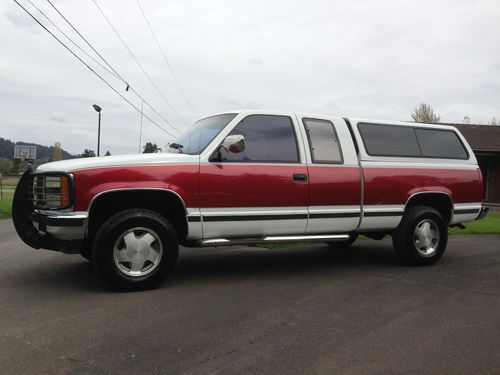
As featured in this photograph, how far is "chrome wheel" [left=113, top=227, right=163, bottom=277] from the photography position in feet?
16.6

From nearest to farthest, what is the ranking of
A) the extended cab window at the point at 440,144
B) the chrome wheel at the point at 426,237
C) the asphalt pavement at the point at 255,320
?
1. the asphalt pavement at the point at 255,320
2. the chrome wheel at the point at 426,237
3. the extended cab window at the point at 440,144

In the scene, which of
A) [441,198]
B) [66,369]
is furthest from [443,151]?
[66,369]

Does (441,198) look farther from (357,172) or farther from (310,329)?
(310,329)

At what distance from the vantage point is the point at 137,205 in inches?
212

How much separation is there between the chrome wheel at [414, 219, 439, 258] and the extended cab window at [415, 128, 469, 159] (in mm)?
977

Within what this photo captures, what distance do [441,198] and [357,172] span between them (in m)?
1.60

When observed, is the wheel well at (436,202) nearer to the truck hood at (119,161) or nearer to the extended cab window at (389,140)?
the extended cab window at (389,140)

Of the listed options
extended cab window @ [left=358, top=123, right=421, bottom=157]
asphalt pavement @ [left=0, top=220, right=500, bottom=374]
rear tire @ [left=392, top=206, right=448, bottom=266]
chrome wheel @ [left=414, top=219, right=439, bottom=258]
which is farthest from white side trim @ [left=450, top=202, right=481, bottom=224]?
extended cab window @ [left=358, top=123, right=421, bottom=157]

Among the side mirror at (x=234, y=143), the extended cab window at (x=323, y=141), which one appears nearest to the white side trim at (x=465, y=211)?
the extended cab window at (x=323, y=141)

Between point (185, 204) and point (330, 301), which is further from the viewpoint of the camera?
point (185, 204)

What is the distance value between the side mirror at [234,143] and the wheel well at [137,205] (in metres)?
0.77

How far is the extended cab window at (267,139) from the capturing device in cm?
569

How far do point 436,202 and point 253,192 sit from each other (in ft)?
9.99

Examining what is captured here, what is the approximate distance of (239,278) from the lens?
5.89 meters
